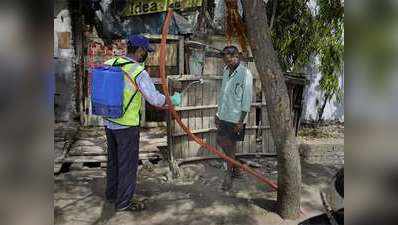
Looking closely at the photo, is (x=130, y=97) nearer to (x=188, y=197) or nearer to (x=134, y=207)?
(x=134, y=207)

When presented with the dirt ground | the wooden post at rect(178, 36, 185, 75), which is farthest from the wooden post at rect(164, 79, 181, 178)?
the wooden post at rect(178, 36, 185, 75)

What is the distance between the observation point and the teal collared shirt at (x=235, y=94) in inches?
242

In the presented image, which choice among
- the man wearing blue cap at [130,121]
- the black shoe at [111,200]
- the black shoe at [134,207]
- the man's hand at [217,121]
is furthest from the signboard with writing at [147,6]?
the black shoe at [134,207]

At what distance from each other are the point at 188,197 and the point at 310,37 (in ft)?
11.1

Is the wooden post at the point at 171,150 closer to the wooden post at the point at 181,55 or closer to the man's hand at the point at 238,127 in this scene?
the man's hand at the point at 238,127

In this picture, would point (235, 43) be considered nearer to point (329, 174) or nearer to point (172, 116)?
point (172, 116)

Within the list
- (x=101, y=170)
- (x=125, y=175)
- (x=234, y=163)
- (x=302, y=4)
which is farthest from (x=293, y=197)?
(x=302, y=4)

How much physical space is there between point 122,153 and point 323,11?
13.2 ft

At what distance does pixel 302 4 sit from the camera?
773cm

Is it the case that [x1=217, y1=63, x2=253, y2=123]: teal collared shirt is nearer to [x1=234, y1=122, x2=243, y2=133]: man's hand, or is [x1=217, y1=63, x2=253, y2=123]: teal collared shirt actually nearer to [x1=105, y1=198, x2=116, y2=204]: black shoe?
[x1=234, y1=122, x2=243, y2=133]: man's hand

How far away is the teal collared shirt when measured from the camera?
20.2 ft

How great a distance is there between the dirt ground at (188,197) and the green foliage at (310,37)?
1.50m
